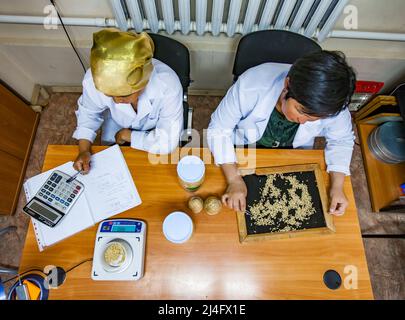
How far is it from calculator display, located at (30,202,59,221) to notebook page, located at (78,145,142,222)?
0.41ft

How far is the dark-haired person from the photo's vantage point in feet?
2.58

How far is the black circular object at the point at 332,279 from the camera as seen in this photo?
0.88m

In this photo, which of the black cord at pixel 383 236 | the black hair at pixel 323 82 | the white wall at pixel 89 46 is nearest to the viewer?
the black hair at pixel 323 82

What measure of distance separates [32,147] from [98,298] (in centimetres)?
139

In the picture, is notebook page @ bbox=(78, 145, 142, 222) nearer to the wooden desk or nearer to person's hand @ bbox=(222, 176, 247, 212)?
the wooden desk

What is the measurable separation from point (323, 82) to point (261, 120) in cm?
34

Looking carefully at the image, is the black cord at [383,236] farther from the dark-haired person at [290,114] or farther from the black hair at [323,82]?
the black hair at [323,82]

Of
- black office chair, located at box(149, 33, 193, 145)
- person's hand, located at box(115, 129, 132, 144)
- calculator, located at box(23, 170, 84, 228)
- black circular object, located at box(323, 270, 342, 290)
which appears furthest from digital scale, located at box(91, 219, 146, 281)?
black office chair, located at box(149, 33, 193, 145)

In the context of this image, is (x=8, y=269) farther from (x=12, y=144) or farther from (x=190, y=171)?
(x=190, y=171)

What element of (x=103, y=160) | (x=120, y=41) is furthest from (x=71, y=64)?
(x=120, y=41)

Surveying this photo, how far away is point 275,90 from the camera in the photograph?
1.00 m

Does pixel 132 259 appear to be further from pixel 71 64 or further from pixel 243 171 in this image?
pixel 71 64

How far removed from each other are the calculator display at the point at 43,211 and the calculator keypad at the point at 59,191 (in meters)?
0.02

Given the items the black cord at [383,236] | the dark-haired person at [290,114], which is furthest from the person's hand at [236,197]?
the black cord at [383,236]
